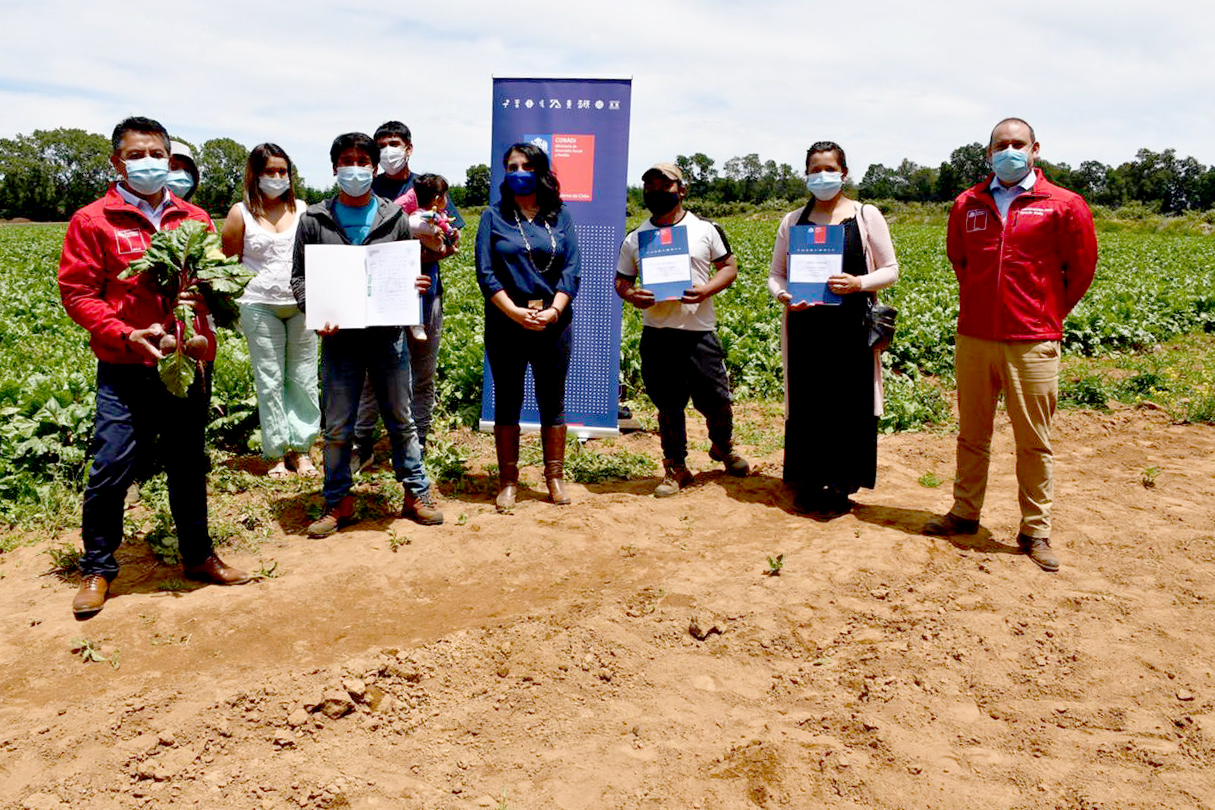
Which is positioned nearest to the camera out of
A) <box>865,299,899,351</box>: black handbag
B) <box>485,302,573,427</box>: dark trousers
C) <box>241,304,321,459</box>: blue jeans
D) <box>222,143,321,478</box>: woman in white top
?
<box>865,299,899,351</box>: black handbag

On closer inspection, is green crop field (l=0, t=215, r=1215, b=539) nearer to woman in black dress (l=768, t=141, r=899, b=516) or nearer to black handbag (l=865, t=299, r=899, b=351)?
woman in black dress (l=768, t=141, r=899, b=516)

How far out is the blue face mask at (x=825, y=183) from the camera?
4957 mm

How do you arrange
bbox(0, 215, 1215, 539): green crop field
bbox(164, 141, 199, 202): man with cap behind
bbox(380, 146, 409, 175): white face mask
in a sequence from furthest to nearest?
1. bbox(0, 215, 1215, 539): green crop field
2. bbox(380, 146, 409, 175): white face mask
3. bbox(164, 141, 199, 202): man with cap behind

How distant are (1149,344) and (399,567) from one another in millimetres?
11645

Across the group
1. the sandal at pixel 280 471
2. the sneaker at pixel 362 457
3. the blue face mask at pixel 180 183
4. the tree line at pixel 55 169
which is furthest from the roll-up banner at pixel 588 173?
the tree line at pixel 55 169

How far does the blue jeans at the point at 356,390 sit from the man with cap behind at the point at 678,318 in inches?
62.7

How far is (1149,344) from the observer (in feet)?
39.8

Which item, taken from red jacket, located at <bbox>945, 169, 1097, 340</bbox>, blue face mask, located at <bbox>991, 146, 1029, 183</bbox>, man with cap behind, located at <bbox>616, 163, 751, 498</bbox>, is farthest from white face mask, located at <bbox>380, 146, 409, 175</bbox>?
blue face mask, located at <bbox>991, 146, 1029, 183</bbox>

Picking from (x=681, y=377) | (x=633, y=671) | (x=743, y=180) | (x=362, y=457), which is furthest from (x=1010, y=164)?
Result: (x=743, y=180)

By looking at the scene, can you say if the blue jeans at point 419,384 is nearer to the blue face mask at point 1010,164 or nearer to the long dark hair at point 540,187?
the long dark hair at point 540,187

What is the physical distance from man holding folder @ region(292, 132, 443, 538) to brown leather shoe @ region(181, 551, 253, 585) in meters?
0.67

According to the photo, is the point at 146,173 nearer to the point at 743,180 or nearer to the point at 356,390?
the point at 356,390

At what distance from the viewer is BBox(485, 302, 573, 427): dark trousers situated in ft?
17.6

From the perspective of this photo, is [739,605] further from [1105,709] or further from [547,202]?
[547,202]
